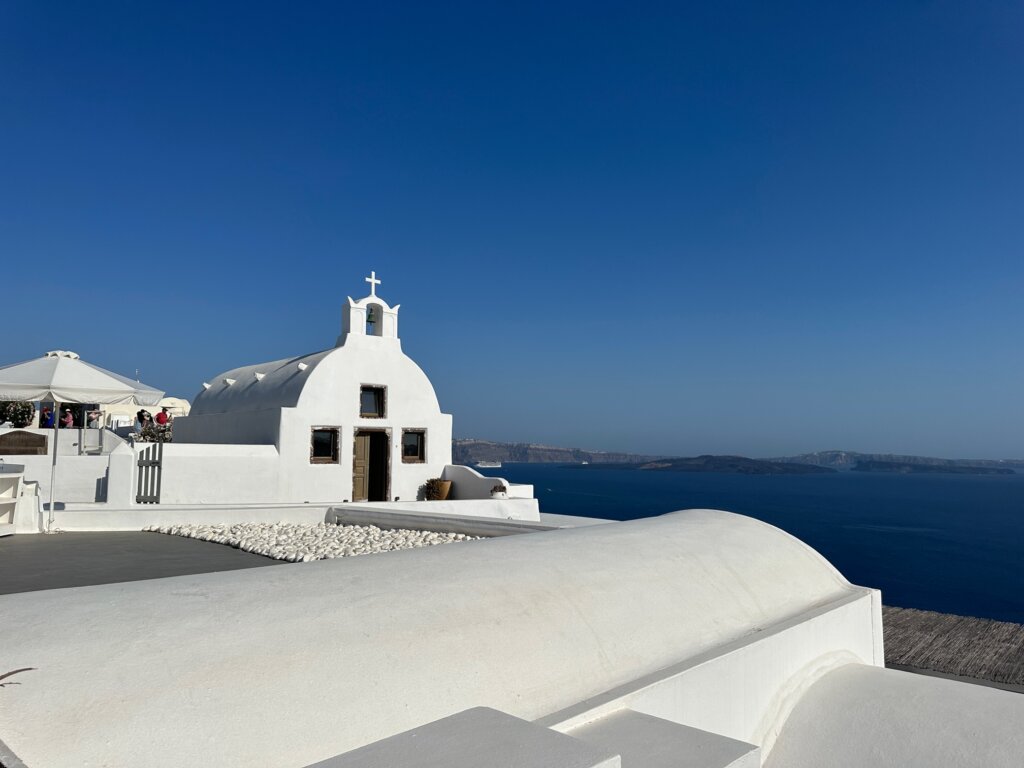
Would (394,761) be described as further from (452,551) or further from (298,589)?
(452,551)

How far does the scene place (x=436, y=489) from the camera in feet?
55.1

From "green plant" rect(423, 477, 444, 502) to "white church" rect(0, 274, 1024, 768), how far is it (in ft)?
34.0

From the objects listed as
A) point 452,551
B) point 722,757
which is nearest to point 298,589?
point 452,551

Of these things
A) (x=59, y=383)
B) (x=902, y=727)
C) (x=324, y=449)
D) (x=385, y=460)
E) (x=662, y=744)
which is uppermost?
(x=59, y=383)

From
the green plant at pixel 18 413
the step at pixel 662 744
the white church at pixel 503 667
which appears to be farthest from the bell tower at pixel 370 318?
the green plant at pixel 18 413

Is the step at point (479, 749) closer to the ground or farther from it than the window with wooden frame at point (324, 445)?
closer to the ground

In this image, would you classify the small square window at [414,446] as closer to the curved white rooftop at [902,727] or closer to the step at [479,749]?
the curved white rooftop at [902,727]

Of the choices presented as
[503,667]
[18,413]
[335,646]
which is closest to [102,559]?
[335,646]

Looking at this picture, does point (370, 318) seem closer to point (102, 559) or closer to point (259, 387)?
point (259, 387)

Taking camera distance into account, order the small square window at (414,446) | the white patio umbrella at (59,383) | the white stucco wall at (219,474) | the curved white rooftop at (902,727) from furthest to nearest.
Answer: the small square window at (414,446)
the white stucco wall at (219,474)
the white patio umbrella at (59,383)
the curved white rooftop at (902,727)

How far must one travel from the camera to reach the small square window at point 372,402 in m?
16.6

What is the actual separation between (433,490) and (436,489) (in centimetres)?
8

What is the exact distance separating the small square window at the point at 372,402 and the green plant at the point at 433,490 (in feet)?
6.73

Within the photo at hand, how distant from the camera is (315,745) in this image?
2.65 meters
